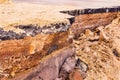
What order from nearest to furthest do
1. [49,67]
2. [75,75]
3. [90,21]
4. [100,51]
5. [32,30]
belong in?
[32,30] < [49,67] < [75,75] < [100,51] < [90,21]

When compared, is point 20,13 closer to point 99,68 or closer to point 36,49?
point 36,49

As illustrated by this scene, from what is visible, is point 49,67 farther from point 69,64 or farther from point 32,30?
point 32,30

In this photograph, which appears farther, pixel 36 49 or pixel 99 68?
pixel 99 68

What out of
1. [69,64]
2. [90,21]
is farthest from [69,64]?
[90,21]

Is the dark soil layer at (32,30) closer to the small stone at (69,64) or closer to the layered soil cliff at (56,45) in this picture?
the layered soil cliff at (56,45)

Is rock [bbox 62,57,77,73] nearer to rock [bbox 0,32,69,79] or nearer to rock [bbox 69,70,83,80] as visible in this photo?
rock [bbox 69,70,83,80]

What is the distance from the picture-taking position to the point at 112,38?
4992 millimetres

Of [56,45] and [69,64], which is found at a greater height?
[56,45]

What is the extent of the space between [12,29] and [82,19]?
2006mm

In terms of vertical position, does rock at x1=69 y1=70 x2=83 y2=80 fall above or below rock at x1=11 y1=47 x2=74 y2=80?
below

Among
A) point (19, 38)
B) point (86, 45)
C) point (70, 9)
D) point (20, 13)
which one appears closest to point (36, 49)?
point (19, 38)

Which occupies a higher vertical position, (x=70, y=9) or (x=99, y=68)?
(x=70, y=9)

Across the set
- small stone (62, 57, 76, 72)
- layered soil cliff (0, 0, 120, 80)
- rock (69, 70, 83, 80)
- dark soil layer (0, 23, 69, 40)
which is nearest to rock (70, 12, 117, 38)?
layered soil cliff (0, 0, 120, 80)

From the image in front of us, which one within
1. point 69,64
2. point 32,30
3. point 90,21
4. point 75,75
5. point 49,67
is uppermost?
point 32,30
